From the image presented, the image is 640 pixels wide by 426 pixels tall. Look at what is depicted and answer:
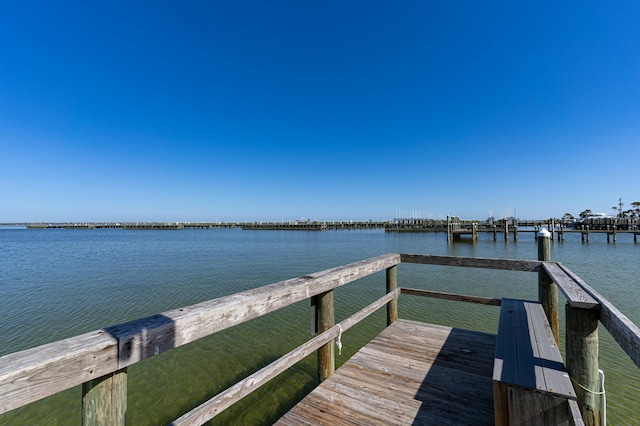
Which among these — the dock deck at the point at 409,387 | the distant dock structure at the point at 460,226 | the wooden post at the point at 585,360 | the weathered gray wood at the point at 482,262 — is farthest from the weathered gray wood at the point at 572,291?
the distant dock structure at the point at 460,226

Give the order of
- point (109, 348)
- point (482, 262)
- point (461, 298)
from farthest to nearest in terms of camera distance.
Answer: point (461, 298) < point (482, 262) < point (109, 348)

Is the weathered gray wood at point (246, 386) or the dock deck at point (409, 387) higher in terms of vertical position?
the weathered gray wood at point (246, 386)

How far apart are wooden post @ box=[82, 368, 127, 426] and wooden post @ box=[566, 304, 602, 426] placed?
10.3 ft

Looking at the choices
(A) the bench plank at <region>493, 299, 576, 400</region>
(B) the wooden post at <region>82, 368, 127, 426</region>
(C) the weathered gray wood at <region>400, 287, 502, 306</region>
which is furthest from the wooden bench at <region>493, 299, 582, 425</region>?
(B) the wooden post at <region>82, 368, 127, 426</region>

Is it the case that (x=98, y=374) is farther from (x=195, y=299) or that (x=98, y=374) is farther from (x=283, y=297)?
(x=195, y=299)

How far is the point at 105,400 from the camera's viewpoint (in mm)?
1300

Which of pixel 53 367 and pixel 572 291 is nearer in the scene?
pixel 53 367

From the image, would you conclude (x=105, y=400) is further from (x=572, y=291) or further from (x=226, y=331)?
(x=226, y=331)

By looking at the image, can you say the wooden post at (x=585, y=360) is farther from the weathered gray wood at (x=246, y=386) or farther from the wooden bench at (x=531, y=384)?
the weathered gray wood at (x=246, y=386)

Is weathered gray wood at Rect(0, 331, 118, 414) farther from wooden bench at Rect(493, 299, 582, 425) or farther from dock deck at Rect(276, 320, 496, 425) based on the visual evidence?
wooden bench at Rect(493, 299, 582, 425)

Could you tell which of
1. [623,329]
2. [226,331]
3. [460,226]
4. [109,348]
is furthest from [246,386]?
[460,226]

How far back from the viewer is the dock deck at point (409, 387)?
2512mm

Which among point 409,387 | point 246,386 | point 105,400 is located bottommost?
point 409,387

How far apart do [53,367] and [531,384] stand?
235cm
